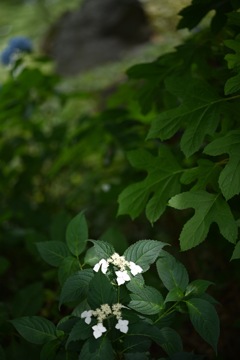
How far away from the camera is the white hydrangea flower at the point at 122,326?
1.05m

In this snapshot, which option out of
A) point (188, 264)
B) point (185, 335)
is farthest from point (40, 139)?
point (185, 335)

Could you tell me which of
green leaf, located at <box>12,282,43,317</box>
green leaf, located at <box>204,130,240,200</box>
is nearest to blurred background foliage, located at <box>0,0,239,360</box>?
green leaf, located at <box>12,282,43,317</box>

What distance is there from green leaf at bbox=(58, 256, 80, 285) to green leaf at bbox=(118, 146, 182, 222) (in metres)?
0.26

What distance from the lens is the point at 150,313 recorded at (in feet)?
3.75

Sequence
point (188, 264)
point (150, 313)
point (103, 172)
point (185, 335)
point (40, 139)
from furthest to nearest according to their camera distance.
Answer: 1. point (103, 172)
2. point (40, 139)
3. point (188, 264)
4. point (185, 335)
5. point (150, 313)

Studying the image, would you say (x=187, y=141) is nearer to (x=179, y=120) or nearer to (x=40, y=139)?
(x=179, y=120)

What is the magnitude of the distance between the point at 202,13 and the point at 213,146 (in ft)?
1.88

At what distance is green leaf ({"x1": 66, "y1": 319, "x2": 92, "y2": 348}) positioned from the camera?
41.7 inches

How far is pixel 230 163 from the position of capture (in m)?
1.19

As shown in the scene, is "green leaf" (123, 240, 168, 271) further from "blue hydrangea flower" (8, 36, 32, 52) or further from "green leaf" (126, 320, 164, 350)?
"blue hydrangea flower" (8, 36, 32, 52)

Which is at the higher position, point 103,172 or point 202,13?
point 202,13

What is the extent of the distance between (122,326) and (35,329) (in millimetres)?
288

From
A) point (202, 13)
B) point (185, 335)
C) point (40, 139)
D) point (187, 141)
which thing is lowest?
point (185, 335)

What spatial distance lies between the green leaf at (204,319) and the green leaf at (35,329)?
0.40 m
